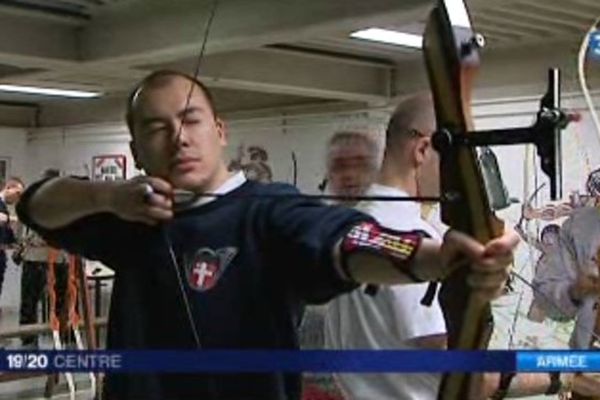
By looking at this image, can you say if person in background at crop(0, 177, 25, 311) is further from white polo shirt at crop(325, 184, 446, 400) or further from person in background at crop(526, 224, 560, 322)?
person in background at crop(526, 224, 560, 322)

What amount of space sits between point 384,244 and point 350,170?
306mm

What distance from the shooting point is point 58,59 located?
3.65 ft

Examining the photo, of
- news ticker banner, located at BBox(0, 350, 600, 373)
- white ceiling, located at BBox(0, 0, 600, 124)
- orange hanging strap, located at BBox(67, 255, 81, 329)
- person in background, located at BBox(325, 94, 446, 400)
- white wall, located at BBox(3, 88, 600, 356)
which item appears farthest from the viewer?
orange hanging strap, located at BBox(67, 255, 81, 329)

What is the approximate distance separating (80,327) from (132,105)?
786 mm

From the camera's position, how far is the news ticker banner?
68 cm

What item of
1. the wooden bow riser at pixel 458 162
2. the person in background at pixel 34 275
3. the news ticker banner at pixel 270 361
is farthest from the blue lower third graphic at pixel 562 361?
the person in background at pixel 34 275

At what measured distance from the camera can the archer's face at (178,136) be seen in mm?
678

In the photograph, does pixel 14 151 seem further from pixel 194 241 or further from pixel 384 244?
pixel 384 244

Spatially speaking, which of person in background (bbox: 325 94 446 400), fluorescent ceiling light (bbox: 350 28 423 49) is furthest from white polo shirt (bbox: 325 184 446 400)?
fluorescent ceiling light (bbox: 350 28 423 49)

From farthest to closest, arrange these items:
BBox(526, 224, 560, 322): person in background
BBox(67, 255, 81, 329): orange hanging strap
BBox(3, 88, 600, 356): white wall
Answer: BBox(67, 255, 81, 329): orange hanging strap < BBox(526, 224, 560, 322): person in background < BBox(3, 88, 600, 356): white wall

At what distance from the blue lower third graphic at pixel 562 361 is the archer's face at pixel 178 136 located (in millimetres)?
281

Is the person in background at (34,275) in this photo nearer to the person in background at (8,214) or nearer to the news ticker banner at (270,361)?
the person in background at (8,214)

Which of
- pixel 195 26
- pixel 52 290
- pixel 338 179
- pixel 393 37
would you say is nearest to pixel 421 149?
pixel 338 179

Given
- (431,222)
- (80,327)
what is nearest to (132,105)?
(431,222)
